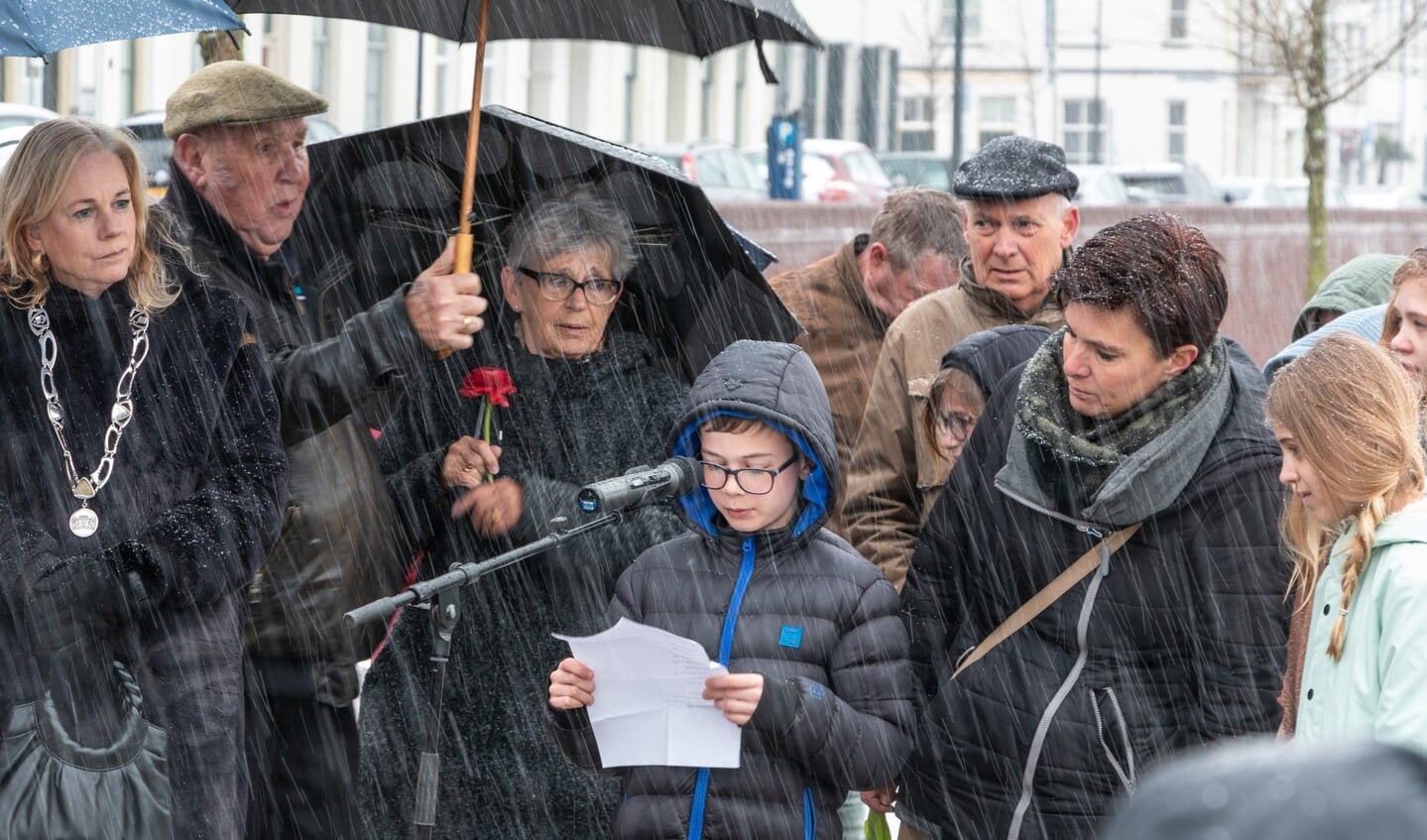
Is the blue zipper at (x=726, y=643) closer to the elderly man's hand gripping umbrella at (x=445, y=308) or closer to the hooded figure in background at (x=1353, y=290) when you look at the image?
the elderly man's hand gripping umbrella at (x=445, y=308)

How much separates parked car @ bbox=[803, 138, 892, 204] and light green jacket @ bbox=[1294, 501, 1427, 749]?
2431cm

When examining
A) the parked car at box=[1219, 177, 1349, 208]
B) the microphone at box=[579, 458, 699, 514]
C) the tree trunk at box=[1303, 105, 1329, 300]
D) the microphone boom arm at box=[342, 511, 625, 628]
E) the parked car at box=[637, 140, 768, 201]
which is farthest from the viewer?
the parked car at box=[1219, 177, 1349, 208]

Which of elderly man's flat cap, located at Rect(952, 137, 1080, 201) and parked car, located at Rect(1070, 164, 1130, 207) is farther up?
elderly man's flat cap, located at Rect(952, 137, 1080, 201)

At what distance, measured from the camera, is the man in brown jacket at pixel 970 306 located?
14.1 ft

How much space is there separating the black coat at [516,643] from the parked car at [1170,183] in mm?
29562

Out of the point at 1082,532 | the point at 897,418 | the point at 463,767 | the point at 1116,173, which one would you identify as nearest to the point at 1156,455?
the point at 1082,532

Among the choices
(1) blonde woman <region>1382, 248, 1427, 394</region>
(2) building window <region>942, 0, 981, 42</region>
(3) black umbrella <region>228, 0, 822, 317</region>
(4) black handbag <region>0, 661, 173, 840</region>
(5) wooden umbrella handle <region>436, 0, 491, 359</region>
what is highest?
(2) building window <region>942, 0, 981, 42</region>

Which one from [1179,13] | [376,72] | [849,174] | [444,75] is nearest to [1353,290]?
[849,174]

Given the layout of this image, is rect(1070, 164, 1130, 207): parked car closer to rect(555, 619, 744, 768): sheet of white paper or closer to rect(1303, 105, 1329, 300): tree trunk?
rect(1303, 105, 1329, 300): tree trunk

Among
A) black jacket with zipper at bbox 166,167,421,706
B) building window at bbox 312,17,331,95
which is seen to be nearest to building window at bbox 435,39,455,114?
building window at bbox 312,17,331,95

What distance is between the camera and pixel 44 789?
10.6 feet

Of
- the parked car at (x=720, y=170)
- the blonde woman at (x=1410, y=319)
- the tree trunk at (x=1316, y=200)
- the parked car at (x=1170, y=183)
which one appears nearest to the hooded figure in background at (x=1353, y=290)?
the blonde woman at (x=1410, y=319)

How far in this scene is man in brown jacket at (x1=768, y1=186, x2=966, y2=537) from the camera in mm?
5426

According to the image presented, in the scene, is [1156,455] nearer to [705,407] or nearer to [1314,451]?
[1314,451]
